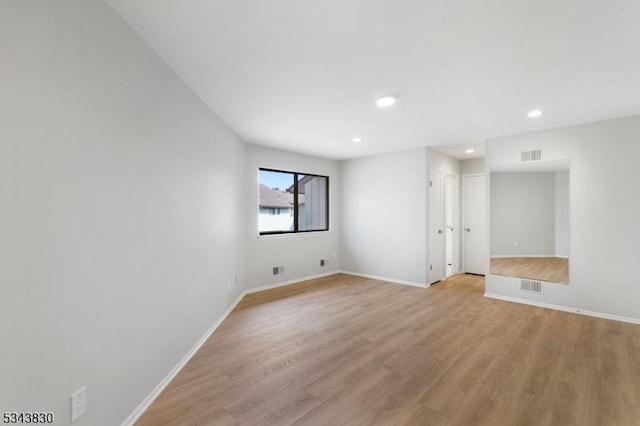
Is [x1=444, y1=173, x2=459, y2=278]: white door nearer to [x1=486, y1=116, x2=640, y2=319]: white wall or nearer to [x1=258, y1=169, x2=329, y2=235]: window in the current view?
[x1=486, y1=116, x2=640, y2=319]: white wall

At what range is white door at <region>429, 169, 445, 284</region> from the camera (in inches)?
201

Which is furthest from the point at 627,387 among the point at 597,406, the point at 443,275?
the point at 443,275

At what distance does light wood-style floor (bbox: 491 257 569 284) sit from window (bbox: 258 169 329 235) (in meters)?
3.29

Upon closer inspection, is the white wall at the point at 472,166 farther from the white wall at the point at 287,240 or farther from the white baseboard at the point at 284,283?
the white baseboard at the point at 284,283

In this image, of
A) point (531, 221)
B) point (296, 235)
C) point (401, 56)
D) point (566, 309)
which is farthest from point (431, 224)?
point (401, 56)

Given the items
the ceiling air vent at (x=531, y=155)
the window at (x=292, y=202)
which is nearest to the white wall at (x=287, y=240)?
the window at (x=292, y=202)

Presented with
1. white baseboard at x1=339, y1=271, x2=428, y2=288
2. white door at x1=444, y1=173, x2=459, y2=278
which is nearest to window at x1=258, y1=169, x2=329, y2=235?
white baseboard at x1=339, y1=271, x2=428, y2=288

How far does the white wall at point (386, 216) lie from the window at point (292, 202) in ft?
1.80

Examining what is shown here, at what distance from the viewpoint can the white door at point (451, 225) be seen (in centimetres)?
575

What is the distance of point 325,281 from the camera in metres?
5.51

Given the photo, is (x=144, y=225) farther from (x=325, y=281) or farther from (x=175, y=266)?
(x=325, y=281)

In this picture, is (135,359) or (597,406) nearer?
(135,359)

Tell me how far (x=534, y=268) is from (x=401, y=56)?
12.8ft

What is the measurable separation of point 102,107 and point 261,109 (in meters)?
1.81
